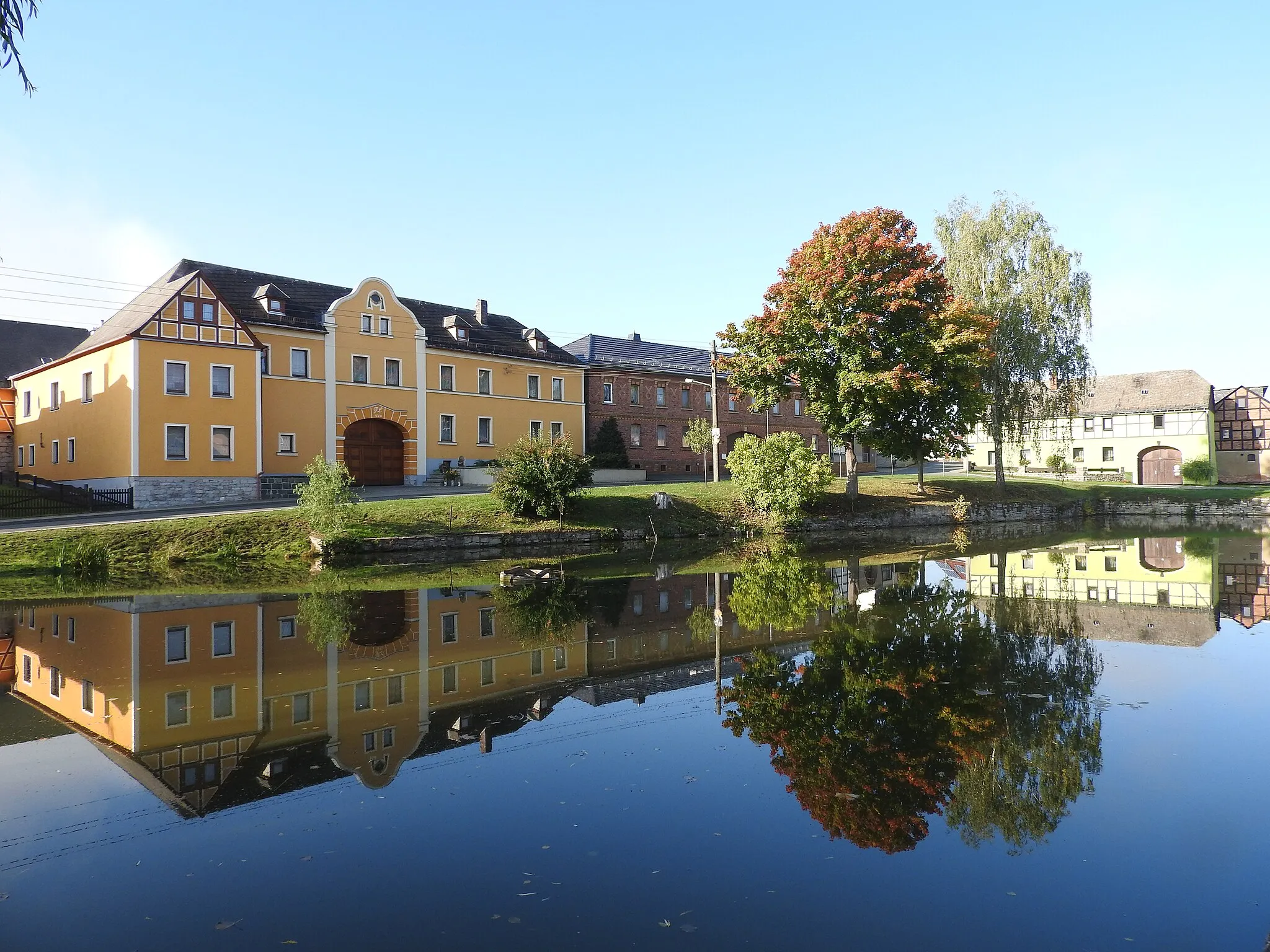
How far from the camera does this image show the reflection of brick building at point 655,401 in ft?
156

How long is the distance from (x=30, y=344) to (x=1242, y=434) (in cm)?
8244

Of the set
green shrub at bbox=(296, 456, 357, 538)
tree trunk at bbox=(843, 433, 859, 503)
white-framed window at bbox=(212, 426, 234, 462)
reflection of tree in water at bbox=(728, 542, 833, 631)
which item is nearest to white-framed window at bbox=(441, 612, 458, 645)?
reflection of tree in water at bbox=(728, 542, 833, 631)

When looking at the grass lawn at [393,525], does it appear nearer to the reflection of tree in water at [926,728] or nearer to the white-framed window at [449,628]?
the white-framed window at [449,628]

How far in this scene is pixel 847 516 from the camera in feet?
104

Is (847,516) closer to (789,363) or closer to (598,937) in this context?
(789,363)

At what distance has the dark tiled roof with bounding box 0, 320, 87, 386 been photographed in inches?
1767

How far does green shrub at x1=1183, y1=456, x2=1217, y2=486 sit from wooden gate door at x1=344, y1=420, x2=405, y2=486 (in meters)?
51.7

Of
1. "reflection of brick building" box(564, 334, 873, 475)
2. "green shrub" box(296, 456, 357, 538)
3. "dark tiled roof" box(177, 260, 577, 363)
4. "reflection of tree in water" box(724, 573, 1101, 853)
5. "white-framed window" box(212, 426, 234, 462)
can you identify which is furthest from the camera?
"reflection of brick building" box(564, 334, 873, 475)

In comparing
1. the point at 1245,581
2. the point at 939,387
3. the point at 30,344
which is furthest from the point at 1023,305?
the point at 30,344

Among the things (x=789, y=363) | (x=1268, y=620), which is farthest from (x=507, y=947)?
(x=789, y=363)

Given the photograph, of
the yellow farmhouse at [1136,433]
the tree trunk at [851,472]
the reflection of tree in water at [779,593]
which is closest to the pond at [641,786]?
the reflection of tree in water at [779,593]

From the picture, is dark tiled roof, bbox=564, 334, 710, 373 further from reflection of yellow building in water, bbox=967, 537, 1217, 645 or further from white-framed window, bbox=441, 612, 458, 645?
white-framed window, bbox=441, 612, 458, 645

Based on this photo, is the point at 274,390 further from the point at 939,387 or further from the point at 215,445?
the point at 939,387

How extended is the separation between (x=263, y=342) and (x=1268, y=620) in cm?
3538
